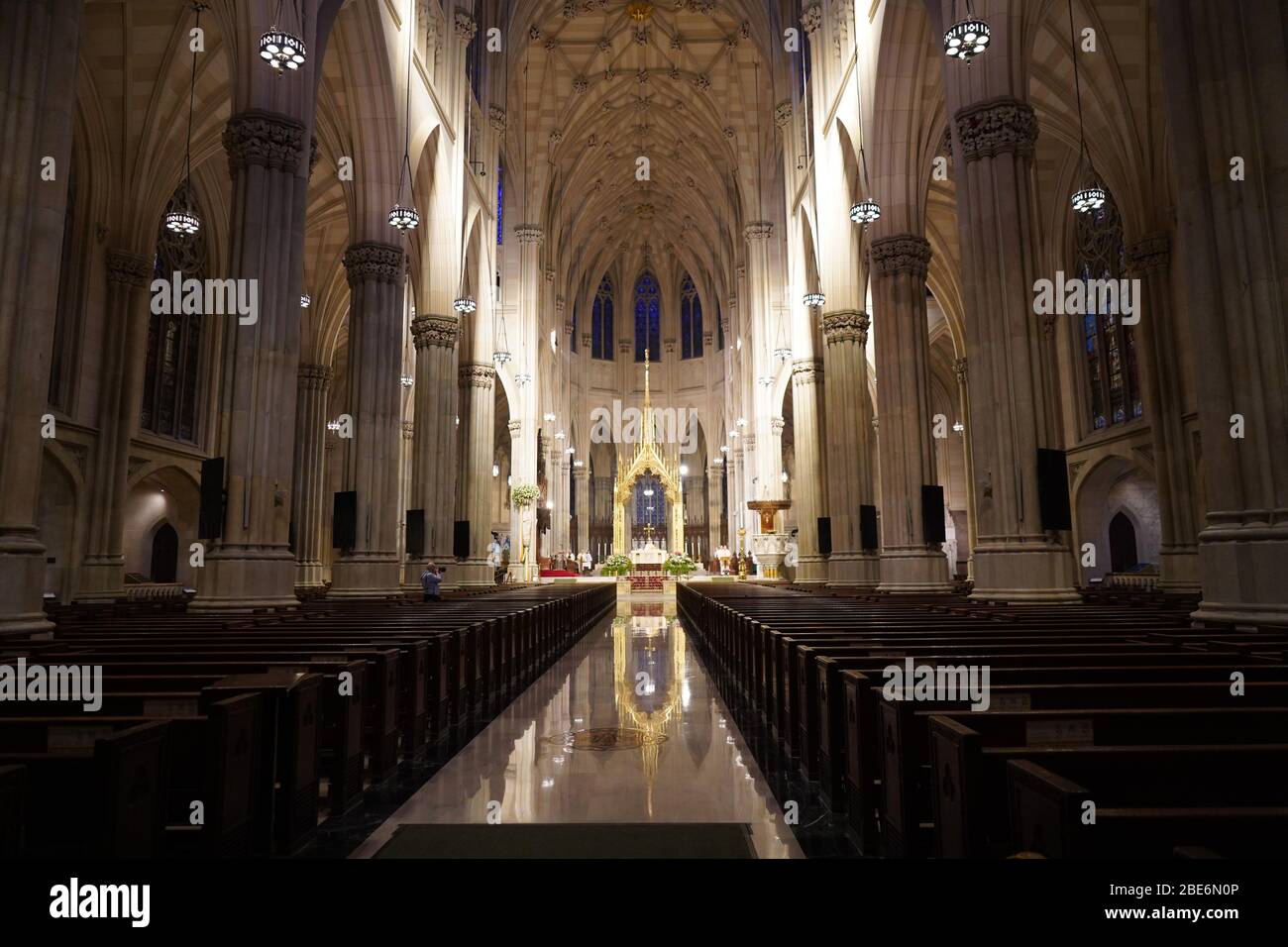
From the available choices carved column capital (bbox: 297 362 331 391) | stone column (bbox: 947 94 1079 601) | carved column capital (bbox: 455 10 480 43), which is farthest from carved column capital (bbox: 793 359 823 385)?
carved column capital (bbox: 297 362 331 391)

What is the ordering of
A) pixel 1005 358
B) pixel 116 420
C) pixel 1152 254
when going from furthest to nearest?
pixel 1152 254 → pixel 116 420 → pixel 1005 358

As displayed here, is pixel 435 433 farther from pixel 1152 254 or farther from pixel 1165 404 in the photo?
pixel 1152 254

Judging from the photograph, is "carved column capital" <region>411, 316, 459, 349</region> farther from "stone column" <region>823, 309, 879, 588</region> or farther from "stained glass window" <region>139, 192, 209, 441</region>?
"stone column" <region>823, 309, 879, 588</region>

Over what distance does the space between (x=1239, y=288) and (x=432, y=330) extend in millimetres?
16884

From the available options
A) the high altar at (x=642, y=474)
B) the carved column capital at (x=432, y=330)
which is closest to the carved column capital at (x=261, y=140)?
the carved column capital at (x=432, y=330)

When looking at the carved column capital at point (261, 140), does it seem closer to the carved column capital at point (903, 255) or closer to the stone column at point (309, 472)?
the carved column capital at point (903, 255)

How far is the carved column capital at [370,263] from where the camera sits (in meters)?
15.8

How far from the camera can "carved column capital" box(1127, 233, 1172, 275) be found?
57.4 feet

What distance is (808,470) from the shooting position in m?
22.4

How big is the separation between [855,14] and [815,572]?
1399 cm

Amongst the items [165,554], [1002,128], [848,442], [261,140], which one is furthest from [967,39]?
[165,554]

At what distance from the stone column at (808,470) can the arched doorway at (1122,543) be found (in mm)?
9242

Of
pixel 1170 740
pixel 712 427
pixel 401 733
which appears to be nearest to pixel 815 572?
pixel 401 733
